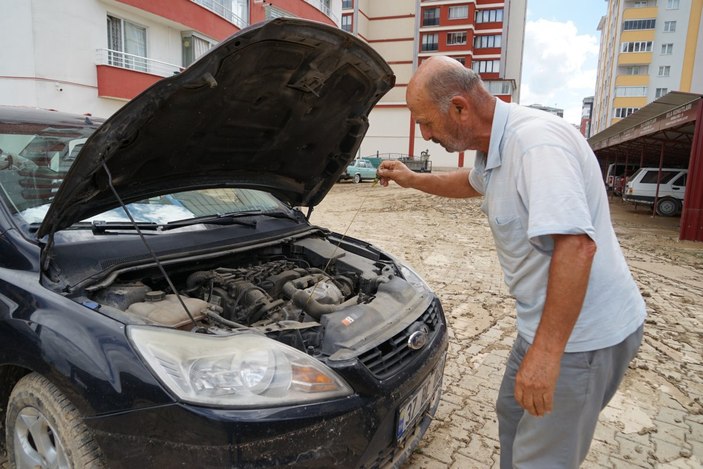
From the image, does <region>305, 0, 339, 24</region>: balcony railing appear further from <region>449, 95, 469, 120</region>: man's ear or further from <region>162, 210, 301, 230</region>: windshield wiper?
<region>449, 95, 469, 120</region>: man's ear

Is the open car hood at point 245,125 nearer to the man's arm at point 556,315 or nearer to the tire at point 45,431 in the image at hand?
the tire at point 45,431

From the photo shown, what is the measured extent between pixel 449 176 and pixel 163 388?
174 cm

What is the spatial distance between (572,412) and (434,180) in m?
1.45

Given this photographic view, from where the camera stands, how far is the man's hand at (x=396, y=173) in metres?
2.82

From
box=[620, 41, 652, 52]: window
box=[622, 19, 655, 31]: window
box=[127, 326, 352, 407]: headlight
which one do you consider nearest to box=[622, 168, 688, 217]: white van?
box=[127, 326, 352, 407]: headlight

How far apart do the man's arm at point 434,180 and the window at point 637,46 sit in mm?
57658

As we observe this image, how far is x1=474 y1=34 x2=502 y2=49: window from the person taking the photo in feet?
154

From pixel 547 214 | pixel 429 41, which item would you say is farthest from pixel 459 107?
pixel 429 41

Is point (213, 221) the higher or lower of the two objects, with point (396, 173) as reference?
lower

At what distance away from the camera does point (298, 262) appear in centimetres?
298

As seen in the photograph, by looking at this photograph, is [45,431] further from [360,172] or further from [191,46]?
[360,172]

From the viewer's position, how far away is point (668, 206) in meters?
15.2

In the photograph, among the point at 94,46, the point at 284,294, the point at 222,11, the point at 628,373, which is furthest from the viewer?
the point at 222,11

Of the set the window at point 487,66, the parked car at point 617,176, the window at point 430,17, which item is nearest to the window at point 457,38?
the window at point 430,17
